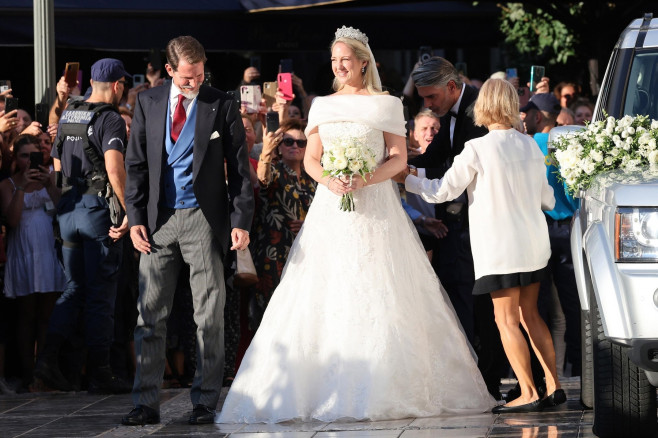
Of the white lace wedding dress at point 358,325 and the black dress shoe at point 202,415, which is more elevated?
the white lace wedding dress at point 358,325

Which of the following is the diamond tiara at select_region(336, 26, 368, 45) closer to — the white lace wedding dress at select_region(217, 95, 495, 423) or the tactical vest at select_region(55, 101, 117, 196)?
the white lace wedding dress at select_region(217, 95, 495, 423)

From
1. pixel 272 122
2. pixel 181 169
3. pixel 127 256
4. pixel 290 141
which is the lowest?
pixel 127 256

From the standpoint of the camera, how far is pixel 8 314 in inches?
425

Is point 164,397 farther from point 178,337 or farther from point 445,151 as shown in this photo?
point 445,151

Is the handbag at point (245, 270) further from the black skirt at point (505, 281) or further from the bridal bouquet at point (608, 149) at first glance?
the bridal bouquet at point (608, 149)

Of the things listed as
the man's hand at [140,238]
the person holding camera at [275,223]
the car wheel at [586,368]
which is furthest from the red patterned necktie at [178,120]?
the car wheel at [586,368]

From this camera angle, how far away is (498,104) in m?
8.16

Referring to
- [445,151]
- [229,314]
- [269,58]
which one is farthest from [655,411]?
[269,58]

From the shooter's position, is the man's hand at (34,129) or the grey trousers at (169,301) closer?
the grey trousers at (169,301)

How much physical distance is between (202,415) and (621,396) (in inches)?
106

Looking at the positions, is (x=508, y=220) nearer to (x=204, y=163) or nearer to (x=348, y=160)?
(x=348, y=160)

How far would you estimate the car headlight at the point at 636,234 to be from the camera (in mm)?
6309

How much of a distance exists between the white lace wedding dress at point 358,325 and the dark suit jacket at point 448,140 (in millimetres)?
654

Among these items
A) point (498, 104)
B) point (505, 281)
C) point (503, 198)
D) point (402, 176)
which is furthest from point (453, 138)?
point (505, 281)
